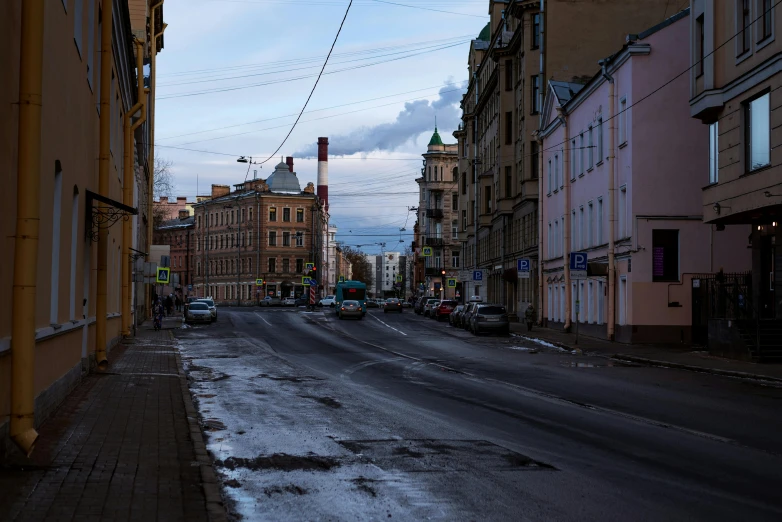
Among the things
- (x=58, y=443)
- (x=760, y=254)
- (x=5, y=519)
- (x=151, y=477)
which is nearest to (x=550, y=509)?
(x=151, y=477)

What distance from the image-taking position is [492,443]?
10.7 metres

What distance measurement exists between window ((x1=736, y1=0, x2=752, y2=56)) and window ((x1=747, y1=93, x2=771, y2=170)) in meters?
1.48

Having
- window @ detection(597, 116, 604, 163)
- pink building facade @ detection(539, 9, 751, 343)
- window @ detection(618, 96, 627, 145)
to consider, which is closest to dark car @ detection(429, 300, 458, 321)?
window @ detection(597, 116, 604, 163)

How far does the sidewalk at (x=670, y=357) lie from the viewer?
70.2 feet

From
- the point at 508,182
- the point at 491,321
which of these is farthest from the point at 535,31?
the point at 491,321

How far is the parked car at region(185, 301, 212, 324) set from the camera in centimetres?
5303

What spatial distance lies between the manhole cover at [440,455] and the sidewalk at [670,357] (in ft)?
36.9

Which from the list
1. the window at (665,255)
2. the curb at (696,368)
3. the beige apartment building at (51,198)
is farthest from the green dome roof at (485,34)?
the beige apartment building at (51,198)

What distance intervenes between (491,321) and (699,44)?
18502 mm

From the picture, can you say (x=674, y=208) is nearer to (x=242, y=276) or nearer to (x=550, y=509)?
(x=550, y=509)

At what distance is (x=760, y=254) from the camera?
27.3m

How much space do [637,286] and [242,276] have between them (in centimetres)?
8656

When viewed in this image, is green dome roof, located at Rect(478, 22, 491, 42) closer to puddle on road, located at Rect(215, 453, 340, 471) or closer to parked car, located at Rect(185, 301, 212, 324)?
parked car, located at Rect(185, 301, 212, 324)

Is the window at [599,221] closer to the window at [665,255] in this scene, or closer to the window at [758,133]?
the window at [665,255]
